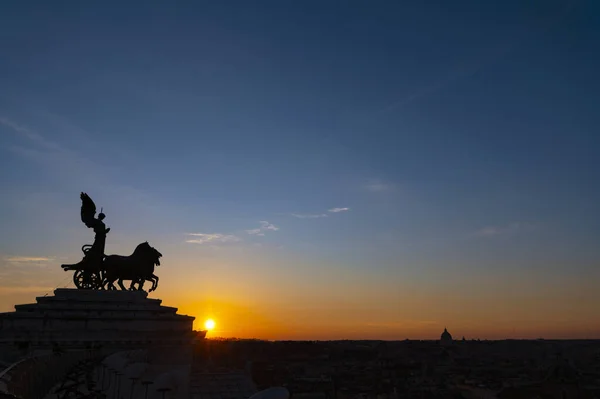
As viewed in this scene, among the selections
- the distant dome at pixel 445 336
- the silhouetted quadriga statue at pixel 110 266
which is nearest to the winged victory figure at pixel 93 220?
the silhouetted quadriga statue at pixel 110 266

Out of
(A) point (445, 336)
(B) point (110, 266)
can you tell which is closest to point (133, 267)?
(B) point (110, 266)

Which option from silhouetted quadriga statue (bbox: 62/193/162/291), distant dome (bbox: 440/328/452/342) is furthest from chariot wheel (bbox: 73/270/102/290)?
distant dome (bbox: 440/328/452/342)

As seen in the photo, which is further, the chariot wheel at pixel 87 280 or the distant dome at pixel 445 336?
the distant dome at pixel 445 336

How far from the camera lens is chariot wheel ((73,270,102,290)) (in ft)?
68.5

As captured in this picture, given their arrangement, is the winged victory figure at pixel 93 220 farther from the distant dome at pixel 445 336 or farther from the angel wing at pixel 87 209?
the distant dome at pixel 445 336

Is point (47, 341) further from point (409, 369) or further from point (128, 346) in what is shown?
point (409, 369)

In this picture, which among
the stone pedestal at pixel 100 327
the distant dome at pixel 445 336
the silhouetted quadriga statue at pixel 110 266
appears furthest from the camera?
the distant dome at pixel 445 336

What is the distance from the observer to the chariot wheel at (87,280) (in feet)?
68.5

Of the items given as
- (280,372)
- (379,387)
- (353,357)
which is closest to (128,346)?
(379,387)

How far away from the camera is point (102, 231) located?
22031mm

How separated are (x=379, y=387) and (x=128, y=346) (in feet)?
207

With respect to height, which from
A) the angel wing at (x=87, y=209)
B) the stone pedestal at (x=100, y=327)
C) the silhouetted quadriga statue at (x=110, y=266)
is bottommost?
the stone pedestal at (x=100, y=327)

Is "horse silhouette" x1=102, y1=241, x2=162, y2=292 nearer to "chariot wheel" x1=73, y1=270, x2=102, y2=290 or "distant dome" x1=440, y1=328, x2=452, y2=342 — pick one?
"chariot wheel" x1=73, y1=270, x2=102, y2=290

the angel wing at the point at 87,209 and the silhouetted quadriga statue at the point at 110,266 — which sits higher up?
the angel wing at the point at 87,209
